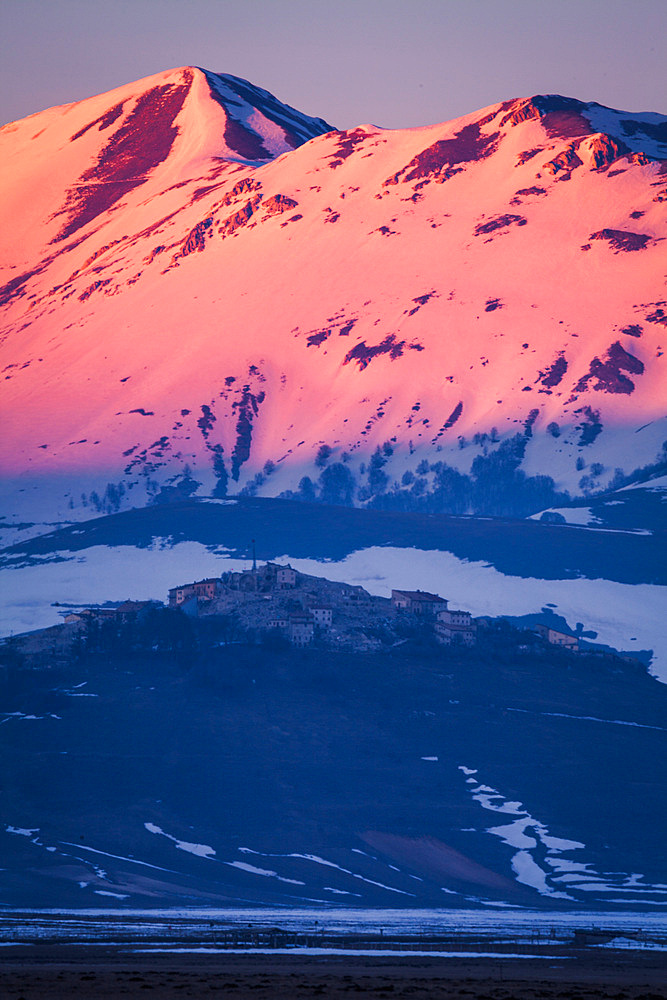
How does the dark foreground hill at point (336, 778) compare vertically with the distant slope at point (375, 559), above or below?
below

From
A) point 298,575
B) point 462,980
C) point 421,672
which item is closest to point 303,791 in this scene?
point 421,672

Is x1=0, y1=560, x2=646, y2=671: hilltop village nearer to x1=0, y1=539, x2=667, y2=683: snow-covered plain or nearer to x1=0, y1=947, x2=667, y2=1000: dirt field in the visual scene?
x1=0, y1=539, x2=667, y2=683: snow-covered plain

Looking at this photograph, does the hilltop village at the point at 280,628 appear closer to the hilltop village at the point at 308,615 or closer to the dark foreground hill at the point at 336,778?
the hilltop village at the point at 308,615

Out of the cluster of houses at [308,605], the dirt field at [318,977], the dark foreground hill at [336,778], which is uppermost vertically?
the cluster of houses at [308,605]

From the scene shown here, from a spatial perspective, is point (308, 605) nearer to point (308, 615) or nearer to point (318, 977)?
point (308, 615)

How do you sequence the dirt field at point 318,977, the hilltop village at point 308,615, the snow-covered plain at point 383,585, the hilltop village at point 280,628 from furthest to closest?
the snow-covered plain at point 383,585
the hilltop village at point 308,615
the hilltop village at point 280,628
the dirt field at point 318,977

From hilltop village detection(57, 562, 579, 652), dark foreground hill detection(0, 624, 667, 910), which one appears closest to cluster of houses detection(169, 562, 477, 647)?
hilltop village detection(57, 562, 579, 652)

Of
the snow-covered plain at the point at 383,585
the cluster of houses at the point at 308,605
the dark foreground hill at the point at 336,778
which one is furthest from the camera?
the snow-covered plain at the point at 383,585

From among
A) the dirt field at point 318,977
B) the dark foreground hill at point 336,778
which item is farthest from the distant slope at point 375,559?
the dirt field at point 318,977
